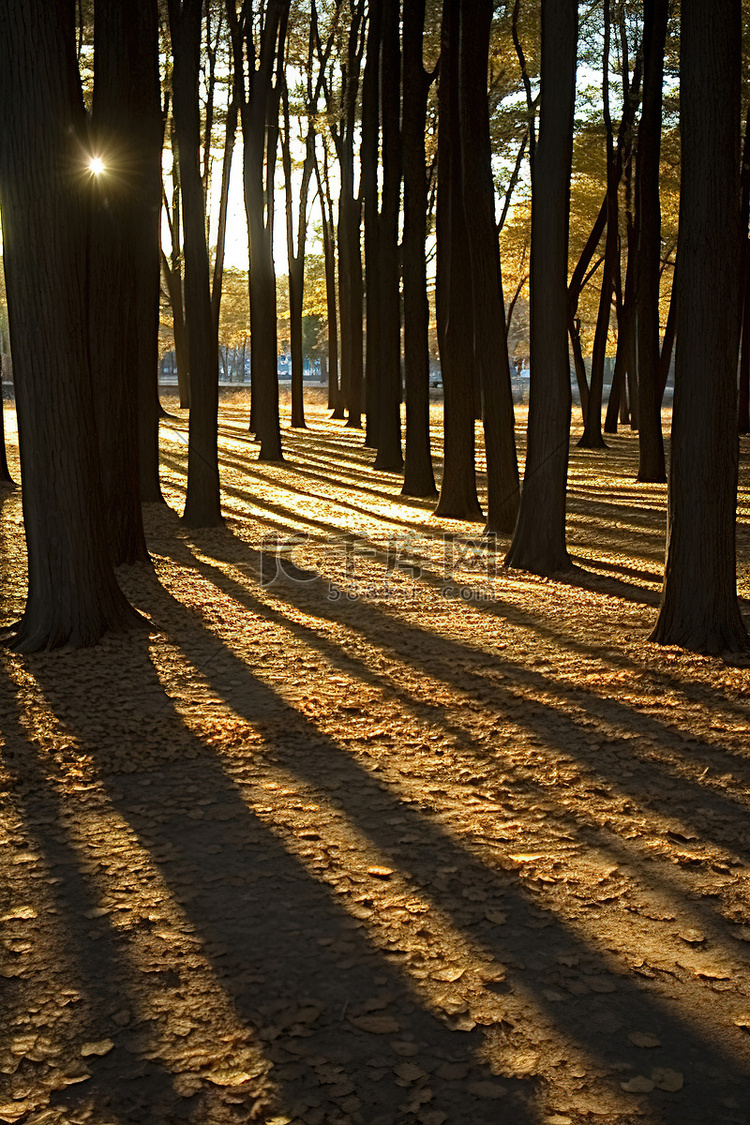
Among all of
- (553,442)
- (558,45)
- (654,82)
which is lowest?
(553,442)

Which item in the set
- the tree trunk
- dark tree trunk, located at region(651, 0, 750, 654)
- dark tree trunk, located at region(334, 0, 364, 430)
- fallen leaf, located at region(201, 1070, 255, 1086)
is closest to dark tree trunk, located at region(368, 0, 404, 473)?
the tree trunk

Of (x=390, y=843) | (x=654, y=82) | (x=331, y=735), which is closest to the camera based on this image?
(x=390, y=843)

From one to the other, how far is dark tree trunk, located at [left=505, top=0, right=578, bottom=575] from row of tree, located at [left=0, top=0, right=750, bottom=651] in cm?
2

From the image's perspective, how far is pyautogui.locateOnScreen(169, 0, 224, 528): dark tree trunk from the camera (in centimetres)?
1157

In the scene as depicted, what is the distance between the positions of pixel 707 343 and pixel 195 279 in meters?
6.78

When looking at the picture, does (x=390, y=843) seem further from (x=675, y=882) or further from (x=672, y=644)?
(x=672, y=644)

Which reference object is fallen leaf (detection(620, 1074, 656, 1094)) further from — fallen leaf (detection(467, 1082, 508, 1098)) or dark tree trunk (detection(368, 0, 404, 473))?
dark tree trunk (detection(368, 0, 404, 473))

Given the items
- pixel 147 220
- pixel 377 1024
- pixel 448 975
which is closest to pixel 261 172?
pixel 147 220

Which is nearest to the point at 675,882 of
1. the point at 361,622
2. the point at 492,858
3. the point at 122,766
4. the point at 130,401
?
the point at 492,858

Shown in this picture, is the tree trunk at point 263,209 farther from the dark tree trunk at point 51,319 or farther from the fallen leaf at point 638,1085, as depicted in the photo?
the fallen leaf at point 638,1085

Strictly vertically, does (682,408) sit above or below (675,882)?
above

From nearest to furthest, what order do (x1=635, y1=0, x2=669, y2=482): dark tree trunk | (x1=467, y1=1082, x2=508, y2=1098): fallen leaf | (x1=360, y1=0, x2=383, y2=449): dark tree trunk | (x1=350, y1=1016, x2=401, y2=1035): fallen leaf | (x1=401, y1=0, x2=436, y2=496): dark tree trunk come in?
(x1=467, y1=1082, x2=508, y2=1098): fallen leaf, (x1=350, y1=1016, x2=401, y2=1035): fallen leaf, (x1=401, y1=0, x2=436, y2=496): dark tree trunk, (x1=635, y1=0, x2=669, y2=482): dark tree trunk, (x1=360, y1=0, x2=383, y2=449): dark tree trunk

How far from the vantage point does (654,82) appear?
16031 mm

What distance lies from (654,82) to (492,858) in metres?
14.8
